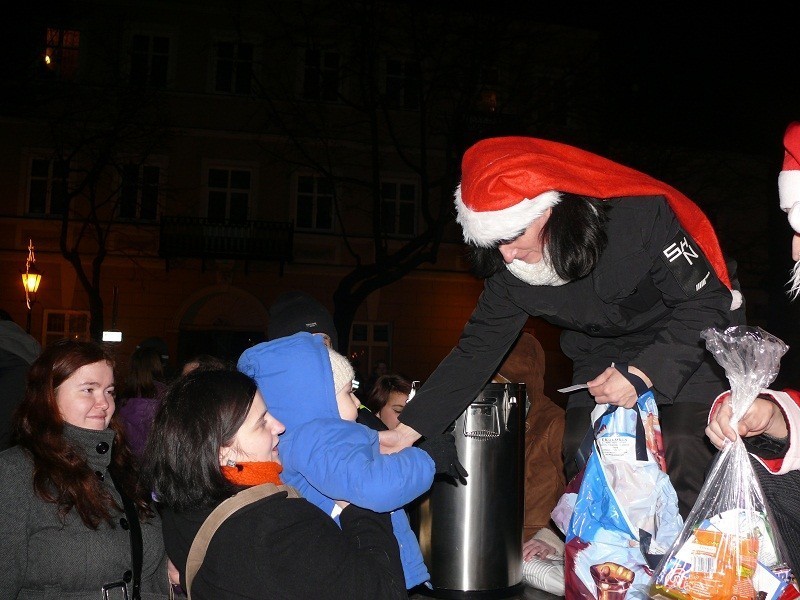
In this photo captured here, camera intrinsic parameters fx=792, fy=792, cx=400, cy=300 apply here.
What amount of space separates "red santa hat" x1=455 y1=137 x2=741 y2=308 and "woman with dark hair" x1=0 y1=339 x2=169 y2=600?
1762 millimetres

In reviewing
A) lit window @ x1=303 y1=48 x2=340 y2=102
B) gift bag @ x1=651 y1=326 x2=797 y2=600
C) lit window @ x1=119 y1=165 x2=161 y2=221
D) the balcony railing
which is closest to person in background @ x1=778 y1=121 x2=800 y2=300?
gift bag @ x1=651 y1=326 x2=797 y2=600

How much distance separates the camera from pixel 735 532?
1.91m

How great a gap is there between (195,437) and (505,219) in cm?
121

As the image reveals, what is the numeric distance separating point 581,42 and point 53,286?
16.3 m

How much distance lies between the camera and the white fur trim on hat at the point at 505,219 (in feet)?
8.61

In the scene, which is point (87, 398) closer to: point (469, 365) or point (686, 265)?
point (469, 365)

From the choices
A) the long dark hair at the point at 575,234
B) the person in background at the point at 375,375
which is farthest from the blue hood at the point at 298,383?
the person in background at the point at 375,375

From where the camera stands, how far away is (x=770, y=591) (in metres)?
1.90

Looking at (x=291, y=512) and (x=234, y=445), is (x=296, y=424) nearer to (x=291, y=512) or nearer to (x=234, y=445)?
(x=234, y=445)

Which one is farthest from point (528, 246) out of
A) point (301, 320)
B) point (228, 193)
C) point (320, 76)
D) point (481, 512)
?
point (320, 76)

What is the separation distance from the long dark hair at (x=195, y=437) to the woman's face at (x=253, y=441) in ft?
0.06

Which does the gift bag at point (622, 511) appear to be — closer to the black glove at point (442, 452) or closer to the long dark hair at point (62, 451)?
the black glove at point (442, 452)

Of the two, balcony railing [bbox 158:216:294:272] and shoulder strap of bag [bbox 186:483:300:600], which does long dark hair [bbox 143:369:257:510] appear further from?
balcony railing [bbox 158:216:294:272]

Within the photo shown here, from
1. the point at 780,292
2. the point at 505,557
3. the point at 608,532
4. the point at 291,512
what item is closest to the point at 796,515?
the point at 608,532
